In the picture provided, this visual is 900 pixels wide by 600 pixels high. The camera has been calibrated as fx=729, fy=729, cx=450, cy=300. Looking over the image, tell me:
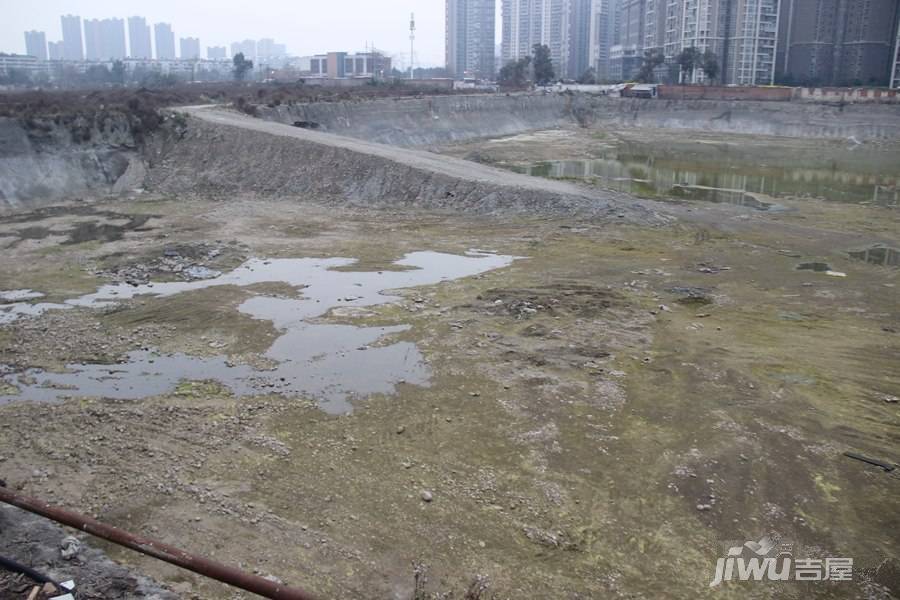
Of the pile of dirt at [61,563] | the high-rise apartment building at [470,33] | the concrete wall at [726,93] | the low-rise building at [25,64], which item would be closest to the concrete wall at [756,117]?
the concrete wall at [726,93]

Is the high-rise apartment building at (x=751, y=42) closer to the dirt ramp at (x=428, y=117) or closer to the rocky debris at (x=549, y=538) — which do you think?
the dirt ramp at (x=428, y=117)

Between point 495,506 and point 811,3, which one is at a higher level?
point 811,3

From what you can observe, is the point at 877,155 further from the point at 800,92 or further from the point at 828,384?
the point at 828,384

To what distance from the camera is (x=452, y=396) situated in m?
Answer: 12.1

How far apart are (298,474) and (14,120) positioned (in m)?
29.5

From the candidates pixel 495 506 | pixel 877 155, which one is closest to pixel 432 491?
pixel 495 506

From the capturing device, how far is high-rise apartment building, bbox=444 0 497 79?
174 meters

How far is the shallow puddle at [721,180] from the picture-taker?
3381 centimetres

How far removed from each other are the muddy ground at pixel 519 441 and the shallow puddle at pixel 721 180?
15146 mm

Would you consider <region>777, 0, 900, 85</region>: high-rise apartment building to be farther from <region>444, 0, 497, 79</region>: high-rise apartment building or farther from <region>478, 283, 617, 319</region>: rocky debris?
<region>478, 283, 617, 319</region>: rocky debris

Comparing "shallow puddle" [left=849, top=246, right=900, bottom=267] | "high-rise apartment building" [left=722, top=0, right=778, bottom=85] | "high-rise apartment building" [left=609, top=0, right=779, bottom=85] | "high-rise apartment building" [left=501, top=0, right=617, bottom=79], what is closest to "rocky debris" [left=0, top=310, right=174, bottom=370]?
"shallow puddle" [left=849, top=246, right=900, bottom=267]

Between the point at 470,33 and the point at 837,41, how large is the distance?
3615 inches

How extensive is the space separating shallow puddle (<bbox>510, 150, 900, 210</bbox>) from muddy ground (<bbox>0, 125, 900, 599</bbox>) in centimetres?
1515

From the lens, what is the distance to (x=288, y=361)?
1363cm
